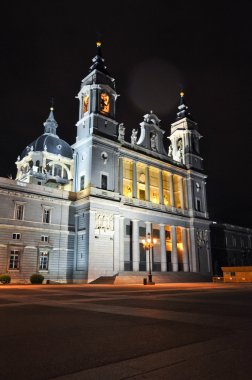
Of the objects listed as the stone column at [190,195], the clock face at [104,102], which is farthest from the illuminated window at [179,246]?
the clock face at [104,102]

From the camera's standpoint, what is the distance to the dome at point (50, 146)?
73.1 metres

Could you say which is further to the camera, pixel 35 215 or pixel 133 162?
pixel 133 162

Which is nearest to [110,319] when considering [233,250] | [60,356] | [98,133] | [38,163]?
[60,356]

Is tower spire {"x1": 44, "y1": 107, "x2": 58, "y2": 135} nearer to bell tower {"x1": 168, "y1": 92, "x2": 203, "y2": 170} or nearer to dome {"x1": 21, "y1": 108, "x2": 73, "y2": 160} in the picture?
dome {"x1": 21, "y1": 108, "x2": 73, "y2": 160}

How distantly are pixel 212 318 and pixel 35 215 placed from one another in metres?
36.1

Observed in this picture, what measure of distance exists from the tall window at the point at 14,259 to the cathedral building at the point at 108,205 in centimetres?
12

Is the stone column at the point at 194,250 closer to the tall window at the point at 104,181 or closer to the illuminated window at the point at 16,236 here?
the tall window at the point at 104,181

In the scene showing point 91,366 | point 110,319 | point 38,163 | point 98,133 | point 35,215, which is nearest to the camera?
point 91,366

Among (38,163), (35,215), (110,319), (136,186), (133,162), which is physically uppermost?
(38,163)

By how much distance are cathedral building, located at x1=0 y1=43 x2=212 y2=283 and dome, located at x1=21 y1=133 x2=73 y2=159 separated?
5952 millimetres

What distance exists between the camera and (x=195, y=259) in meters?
56.8

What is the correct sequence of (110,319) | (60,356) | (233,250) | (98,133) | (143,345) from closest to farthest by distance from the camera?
(60,356) → (143,345) → (110,319) → (98,133) → (233,250)

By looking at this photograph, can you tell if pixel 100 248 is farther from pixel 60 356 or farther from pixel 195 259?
pixel 60 356

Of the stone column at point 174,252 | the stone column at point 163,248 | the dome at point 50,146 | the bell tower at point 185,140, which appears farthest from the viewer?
the dome at point 50,146
